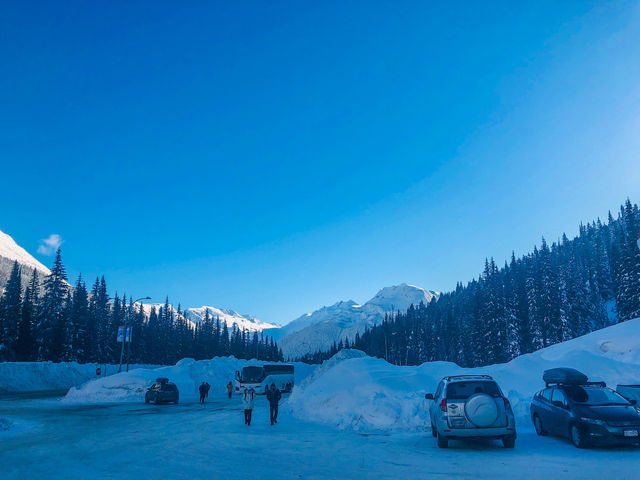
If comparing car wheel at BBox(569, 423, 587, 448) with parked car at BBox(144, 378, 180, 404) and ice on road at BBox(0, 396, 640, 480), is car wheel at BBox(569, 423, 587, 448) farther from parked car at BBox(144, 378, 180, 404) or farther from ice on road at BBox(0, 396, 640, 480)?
parked car at BBox(144, 378, 180, 404)

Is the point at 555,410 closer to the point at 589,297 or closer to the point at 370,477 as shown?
the point at 370,477

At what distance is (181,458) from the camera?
11.2m

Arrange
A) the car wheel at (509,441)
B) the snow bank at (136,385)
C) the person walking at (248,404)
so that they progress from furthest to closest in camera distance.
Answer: the snow bank at (136,385) → the person walking at (248,404) → the car wheel at (509,441)

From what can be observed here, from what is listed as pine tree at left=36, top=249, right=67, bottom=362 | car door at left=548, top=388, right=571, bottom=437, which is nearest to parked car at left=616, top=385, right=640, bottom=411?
car door at left=548, top=388, right=571, bottom=437

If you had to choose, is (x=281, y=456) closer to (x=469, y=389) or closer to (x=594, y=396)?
(x=469, y=389)

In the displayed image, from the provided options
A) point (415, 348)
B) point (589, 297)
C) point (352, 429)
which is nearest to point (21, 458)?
point (352, 429)

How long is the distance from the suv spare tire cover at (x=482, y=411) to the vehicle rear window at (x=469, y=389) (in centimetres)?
53

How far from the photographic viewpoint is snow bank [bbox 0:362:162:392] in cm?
5166

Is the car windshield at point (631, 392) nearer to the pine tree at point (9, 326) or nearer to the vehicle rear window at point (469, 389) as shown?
the vehicle rear window at point (469, 389)

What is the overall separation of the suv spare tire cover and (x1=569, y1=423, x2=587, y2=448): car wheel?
224 centimetres

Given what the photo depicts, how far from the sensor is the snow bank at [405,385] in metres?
17.2

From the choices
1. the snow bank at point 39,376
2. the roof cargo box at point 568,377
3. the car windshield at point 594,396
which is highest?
the roof cargo box at point 568,377

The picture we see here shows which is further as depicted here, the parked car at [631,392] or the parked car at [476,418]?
the parked car at [631,392]

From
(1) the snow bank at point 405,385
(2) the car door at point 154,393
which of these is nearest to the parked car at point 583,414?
(1) the snow bank at point 405,385
